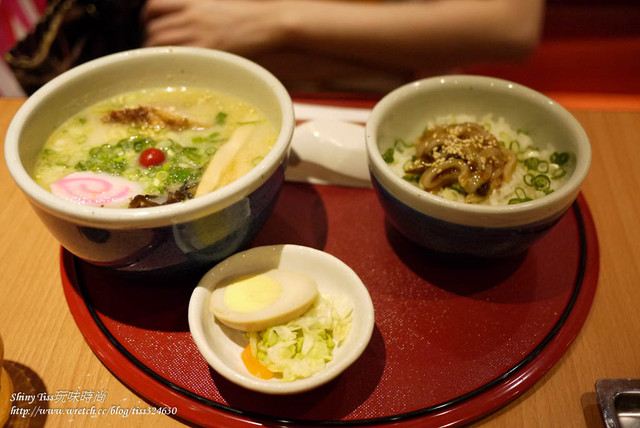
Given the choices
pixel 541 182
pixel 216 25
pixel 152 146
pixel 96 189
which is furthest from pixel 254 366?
pixel 216 25

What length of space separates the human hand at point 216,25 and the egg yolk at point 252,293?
4.98 feet

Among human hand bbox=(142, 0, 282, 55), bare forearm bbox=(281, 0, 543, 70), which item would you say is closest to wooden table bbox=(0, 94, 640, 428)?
bare forearm bbox=(281, 0, 543, 70)

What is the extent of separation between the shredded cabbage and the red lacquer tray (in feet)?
0.32

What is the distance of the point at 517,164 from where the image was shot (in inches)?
60.9

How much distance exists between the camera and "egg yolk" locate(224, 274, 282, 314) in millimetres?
1164

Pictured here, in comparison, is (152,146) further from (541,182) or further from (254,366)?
Answer: (541,182)

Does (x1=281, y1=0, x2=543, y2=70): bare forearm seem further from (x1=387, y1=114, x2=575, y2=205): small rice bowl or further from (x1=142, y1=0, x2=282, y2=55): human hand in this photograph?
(x1=387, y1=114, x2=575, y2=205): small rice bowl

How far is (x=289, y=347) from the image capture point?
3.60 ft

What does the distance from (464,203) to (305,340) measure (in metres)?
0.48

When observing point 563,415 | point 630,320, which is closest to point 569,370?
point 563,415

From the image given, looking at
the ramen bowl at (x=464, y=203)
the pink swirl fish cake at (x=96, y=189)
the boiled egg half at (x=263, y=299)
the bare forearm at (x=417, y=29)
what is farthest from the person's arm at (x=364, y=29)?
the boiled egg half at (x=263, y=299)

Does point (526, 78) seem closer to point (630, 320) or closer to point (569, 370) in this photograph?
point (630, 320)

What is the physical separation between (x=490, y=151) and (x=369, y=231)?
1.36 ft

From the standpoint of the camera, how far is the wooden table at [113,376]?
1.13 metres
